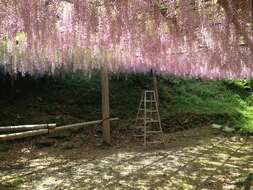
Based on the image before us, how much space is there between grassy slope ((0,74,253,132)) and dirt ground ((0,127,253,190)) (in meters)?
1.18

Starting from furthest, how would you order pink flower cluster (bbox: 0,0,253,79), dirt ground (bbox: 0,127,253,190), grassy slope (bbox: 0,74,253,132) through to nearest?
grassy slope (bbox: 0,74,253,132), dirt ground (bbox: 0,127,253,190), pink flower cluster (bbox: 0,0,253,79)

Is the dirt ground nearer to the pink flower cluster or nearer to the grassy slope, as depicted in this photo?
→ the grassy slope

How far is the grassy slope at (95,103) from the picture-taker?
10594 mm

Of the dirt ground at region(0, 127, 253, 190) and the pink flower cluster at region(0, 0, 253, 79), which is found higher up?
the pink flower cluster at region(0, 0, 253, 79)

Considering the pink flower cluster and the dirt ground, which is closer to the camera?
the pink flower cluster

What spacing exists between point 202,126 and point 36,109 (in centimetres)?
460

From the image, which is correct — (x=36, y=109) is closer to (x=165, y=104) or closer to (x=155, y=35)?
(x=165, y=104)

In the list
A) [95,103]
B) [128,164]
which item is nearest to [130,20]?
[128,164]

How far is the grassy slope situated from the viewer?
1059 cm

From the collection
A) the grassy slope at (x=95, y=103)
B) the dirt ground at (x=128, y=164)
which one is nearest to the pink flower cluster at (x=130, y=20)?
the dirt ground at (x=128, y=164)

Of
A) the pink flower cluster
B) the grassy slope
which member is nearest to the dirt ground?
the grassy slope

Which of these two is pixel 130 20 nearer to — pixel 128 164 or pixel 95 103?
pixel 128 164

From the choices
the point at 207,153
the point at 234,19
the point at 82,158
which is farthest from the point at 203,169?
the point at 234,19

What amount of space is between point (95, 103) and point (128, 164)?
4.94 meters
